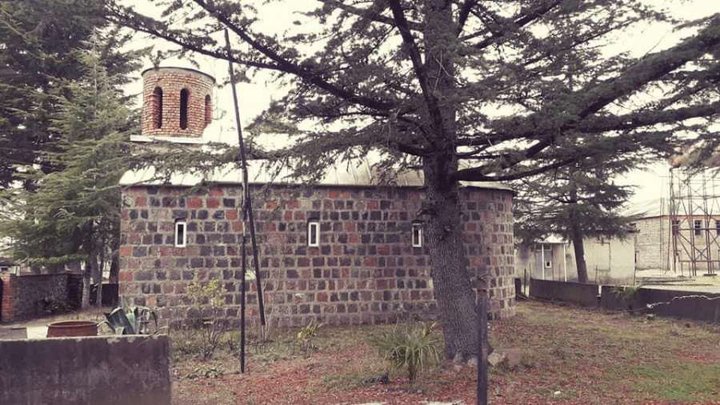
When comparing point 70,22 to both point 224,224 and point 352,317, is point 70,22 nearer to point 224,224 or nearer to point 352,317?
point 224,224

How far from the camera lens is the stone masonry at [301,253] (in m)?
13.5

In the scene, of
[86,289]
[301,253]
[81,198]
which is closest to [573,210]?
[301,253]

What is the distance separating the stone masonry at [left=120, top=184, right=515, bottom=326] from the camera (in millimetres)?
13508

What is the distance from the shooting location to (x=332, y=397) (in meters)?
7.32

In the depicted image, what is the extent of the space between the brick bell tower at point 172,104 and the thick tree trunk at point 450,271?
1003 cm

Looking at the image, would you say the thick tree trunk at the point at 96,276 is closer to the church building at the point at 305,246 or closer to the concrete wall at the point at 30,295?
the concrete wall at the point at 30,295

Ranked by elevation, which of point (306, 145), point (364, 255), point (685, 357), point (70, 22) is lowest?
point (685, 357)

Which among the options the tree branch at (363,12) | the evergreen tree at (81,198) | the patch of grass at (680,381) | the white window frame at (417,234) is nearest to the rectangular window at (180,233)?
the evergreen tree at (81,198)

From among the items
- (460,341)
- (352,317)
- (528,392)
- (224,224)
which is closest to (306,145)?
(460,341)

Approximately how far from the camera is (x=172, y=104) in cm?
1692

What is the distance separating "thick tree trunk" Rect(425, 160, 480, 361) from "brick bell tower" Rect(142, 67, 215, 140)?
10.0 m

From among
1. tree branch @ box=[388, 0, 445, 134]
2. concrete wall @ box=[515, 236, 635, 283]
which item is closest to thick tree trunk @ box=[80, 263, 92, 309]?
tree branch @ box=[388, 0, 445, 134]

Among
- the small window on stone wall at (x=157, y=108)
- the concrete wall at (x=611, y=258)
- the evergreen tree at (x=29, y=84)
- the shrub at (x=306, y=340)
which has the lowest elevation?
the shrub at (x=306, y=340)

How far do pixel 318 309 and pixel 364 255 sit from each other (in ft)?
A: 6.05
